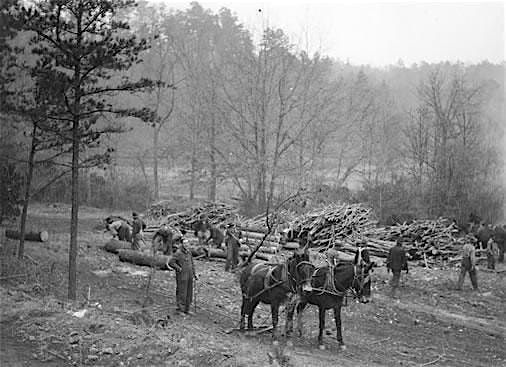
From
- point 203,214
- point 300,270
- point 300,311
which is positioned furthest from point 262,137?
point 300,270

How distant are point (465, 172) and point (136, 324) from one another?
23.7 meters

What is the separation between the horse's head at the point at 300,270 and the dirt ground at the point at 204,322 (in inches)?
50.5

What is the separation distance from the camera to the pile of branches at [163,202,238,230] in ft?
82.2

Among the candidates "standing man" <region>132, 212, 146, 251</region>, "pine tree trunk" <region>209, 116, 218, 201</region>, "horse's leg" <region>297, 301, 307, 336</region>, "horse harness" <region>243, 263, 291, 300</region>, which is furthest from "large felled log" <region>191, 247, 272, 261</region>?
"pine tree trunk" <region>209, 116, 218, 201</region>

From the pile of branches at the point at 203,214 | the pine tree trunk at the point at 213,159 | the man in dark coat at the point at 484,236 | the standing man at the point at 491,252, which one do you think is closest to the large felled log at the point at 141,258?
the pile of branches at the point at 203,214

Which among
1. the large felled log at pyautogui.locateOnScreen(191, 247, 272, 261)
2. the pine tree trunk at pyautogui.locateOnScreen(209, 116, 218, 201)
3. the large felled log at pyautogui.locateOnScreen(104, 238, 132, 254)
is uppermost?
the pine tree trunk at pyautogui.locateOnScreen(209, 116, 218, 201)

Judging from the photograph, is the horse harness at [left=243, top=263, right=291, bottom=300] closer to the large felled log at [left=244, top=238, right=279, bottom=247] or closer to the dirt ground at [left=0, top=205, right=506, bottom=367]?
the dirt ground at [left=0, top=205, right=506, bottom=367]

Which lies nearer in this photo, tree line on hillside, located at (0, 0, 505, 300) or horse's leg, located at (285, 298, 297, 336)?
horse's leg, located at (285, 298, 297, 336)

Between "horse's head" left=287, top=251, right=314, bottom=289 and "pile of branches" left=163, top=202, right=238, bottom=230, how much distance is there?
1362 cm

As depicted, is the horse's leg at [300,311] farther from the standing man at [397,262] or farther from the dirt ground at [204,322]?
the standing man at [397,262]

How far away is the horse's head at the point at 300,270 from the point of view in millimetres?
10766

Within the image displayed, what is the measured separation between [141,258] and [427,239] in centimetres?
1119

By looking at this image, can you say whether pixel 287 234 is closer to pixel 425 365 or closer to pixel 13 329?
pixel 425 365

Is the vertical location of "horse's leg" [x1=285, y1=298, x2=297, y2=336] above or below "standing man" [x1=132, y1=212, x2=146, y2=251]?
below
